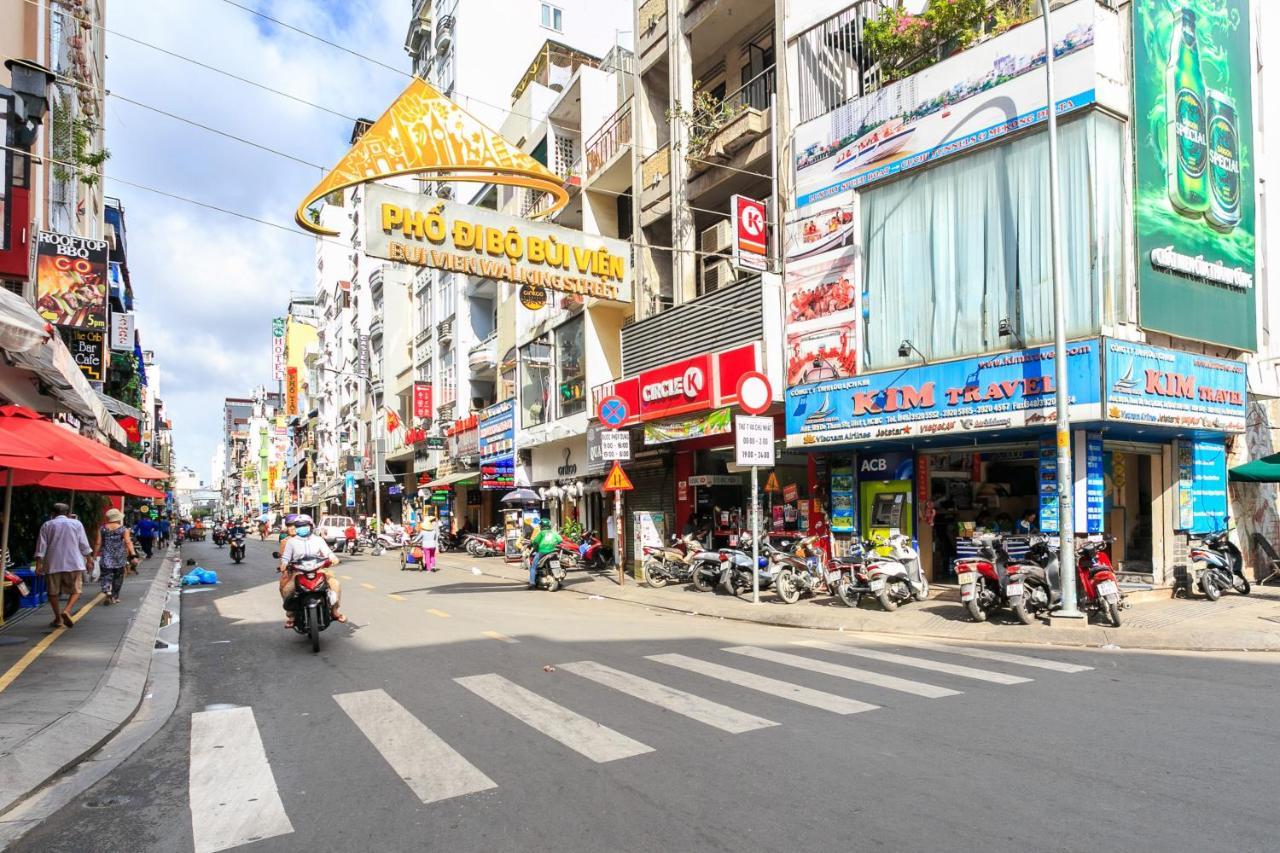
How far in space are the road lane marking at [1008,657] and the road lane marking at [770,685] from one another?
9.35 ft

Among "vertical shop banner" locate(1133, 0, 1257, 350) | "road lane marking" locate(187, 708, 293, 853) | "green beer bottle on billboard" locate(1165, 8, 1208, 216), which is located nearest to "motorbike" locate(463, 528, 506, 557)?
"vertical shop banner" locate(1133, 0, 1257, 350)

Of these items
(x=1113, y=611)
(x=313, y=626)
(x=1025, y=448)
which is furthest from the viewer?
(x=1025, y=448)

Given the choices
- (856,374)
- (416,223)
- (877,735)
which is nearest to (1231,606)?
(856,374)

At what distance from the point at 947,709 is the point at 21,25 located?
69.5 ft

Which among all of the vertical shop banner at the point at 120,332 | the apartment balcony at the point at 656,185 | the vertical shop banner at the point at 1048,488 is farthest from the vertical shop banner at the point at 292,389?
the vertical shop banner at the point at 1048,488

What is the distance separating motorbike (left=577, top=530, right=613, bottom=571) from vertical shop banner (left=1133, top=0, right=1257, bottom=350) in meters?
15.0

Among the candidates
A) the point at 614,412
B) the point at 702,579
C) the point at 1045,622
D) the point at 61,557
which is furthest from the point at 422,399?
the point at 1045,622

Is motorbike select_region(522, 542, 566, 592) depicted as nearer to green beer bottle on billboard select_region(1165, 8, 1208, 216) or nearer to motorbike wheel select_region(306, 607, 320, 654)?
motorbike wheel select_region(306, 607, 320, 654)

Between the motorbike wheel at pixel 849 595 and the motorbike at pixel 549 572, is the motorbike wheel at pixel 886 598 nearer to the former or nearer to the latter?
the motorbike wheel at pixel 849 595

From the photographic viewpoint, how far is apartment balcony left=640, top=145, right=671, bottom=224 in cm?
2173

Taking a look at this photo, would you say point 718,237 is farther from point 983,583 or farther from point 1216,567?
point 1216,567

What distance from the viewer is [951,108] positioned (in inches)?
569

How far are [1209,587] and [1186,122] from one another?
7.80 meters

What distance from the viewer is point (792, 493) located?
1819 centimetres
